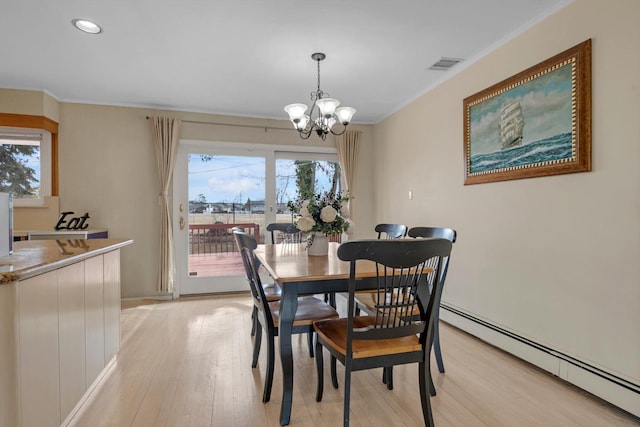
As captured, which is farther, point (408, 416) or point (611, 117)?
point (611, 117)

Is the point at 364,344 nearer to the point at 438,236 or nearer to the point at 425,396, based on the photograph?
the point at 425,396

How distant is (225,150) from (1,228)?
3214 millimetres

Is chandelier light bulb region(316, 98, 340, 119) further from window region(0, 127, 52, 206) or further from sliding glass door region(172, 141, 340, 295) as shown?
window region(0, 127, 52, 206)

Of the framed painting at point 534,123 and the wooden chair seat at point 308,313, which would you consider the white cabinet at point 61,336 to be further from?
the framed painting at point 534,123

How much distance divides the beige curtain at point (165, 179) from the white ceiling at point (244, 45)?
13.3 inches

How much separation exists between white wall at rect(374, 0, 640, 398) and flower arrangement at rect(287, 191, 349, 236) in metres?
1.37

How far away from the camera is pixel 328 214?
2.23 m

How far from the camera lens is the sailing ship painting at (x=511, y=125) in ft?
8.21

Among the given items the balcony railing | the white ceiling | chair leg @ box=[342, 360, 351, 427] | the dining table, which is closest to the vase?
the dining table

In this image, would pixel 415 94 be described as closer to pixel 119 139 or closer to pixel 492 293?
pixel 492 293

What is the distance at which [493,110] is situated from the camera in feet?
9.06

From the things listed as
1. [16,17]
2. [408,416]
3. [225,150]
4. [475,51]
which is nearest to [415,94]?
[475,51]

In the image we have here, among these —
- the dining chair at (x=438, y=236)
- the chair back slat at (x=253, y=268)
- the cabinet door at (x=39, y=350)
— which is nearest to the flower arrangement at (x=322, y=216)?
the chair back slat at (x=253, y=268)

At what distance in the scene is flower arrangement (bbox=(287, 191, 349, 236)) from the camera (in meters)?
2.26
